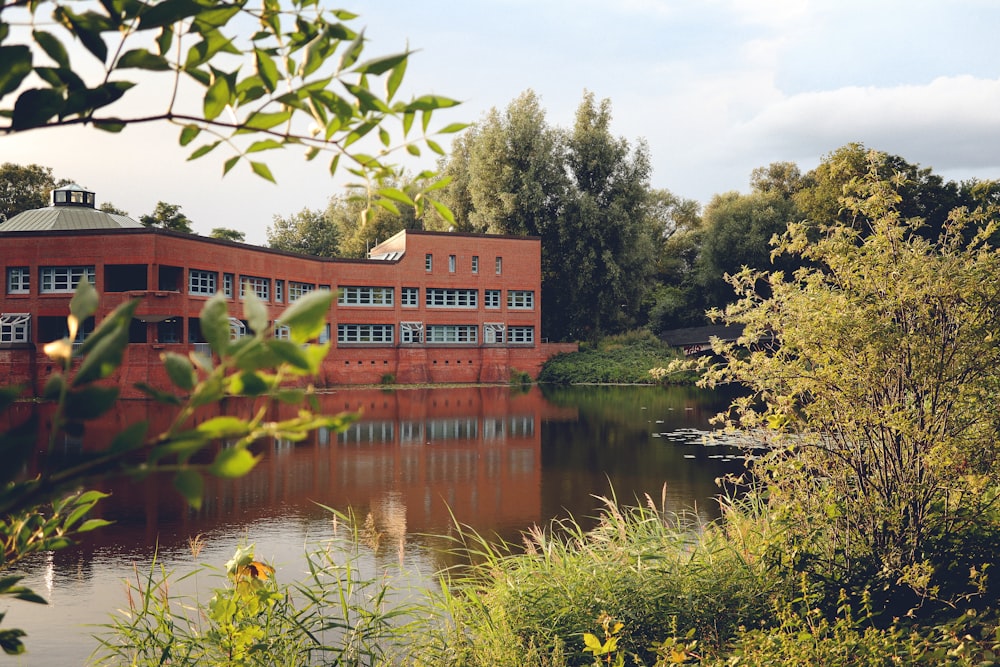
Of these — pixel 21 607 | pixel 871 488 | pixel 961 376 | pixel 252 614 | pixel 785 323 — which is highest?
pixel 785 323

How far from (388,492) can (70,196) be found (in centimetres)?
4259

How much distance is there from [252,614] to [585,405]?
29.4m

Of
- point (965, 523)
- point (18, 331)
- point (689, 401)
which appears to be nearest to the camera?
point (965, 523)

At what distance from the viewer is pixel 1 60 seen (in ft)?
5.20

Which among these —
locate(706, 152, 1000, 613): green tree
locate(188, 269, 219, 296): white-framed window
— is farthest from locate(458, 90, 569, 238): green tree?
locate(706, 152, 1000, 613): green tree

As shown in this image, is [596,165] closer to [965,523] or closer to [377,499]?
[377,499]

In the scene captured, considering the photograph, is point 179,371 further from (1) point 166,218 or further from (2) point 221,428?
(1) point 166,218

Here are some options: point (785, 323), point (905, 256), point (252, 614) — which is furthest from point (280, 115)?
point (905, 256)

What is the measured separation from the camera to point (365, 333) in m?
48.0

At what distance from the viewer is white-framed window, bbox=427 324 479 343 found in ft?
164

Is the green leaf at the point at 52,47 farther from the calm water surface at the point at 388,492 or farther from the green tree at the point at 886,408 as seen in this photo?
the green tree at the point at 886,408

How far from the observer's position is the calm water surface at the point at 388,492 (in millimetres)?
10148

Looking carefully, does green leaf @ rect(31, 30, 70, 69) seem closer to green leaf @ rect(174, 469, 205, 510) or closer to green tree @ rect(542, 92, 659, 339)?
green leaf @ rect(174, 469, 205, 510)

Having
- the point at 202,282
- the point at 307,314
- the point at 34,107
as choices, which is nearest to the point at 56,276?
the point at 202,282
